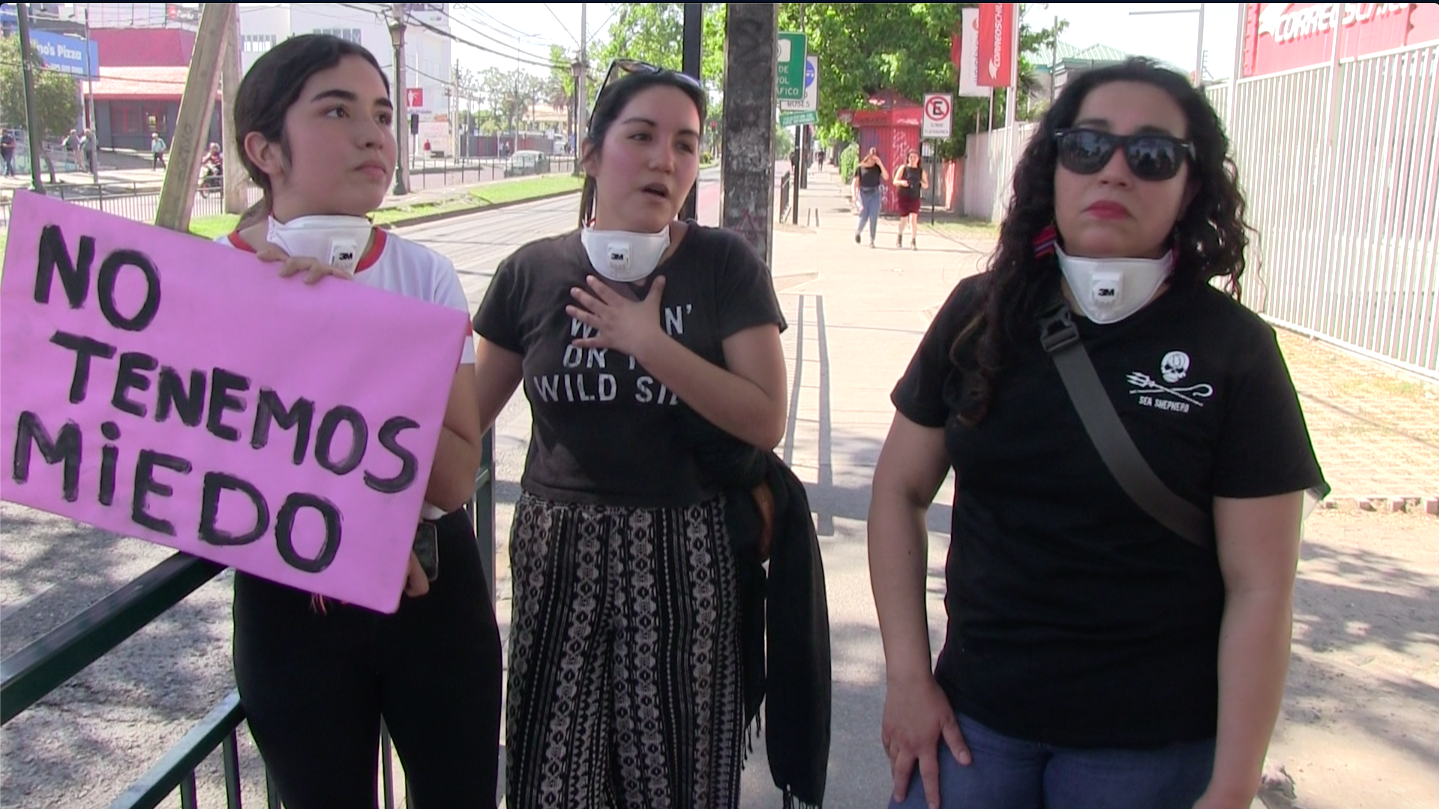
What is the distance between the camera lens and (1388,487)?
6262mm

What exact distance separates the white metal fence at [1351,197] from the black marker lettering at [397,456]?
21.6 feet

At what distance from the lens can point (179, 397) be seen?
5.51ft

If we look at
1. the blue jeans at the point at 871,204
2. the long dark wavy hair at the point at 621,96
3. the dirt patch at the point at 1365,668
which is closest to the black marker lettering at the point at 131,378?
the long dark wavy hair at the point at 621,96

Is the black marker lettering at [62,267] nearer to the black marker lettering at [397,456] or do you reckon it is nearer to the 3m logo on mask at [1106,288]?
the black marker lettering at [397,456]

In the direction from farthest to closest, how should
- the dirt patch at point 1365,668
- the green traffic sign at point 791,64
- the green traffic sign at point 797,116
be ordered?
the green traffic sign at point 797,116 → the green traffic sign at point 791,64 → the dirt patch at point 1365,668

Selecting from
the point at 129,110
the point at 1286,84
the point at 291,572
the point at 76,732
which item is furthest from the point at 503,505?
the point at 129,110

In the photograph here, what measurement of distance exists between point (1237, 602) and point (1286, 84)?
37.9 feet

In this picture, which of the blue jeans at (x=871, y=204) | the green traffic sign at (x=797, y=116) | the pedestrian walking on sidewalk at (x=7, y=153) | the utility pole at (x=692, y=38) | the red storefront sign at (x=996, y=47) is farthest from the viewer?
the pedestrian walking on sidewalk at (x=7, y=153)

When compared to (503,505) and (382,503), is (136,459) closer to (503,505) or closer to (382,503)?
(382,503)

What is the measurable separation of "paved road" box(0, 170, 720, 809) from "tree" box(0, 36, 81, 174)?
42.0 metres

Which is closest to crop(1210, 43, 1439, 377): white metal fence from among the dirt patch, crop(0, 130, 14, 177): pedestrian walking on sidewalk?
the dirt patch

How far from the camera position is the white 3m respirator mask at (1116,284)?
5.65 ft

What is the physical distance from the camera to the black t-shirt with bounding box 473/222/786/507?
7.14ft

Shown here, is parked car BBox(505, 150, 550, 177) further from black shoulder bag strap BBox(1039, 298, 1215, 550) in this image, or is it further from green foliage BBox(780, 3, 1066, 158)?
black shoulder bag strap BBox(1039, 298, 1215, 550)
